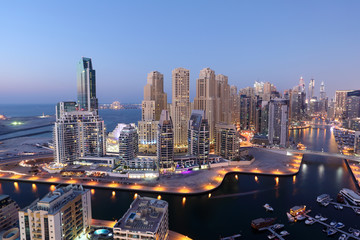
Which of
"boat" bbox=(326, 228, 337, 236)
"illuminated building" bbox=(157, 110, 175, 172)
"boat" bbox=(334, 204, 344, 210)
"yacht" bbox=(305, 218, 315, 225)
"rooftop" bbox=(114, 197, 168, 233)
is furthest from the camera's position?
"illuminated building" bbox=(157, 110, 175, 172)

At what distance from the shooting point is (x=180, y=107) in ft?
264

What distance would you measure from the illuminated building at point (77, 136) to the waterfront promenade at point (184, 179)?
298 inches

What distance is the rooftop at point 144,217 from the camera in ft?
77.0

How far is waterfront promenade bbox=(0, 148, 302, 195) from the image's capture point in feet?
149

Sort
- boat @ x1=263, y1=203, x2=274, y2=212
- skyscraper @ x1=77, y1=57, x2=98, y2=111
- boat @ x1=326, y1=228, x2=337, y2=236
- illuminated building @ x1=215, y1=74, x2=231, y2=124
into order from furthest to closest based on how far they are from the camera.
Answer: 1. skyscraper @ x1=77, y1=57, x2=98, y2=111
2. illuminated building @ x1=215, y1=74, x2=231, y2=124
3. boat @ x1=263, y1=203, x2=274, y2=212
4. boat @ x1=326, y1=228, x2=337, y2=236

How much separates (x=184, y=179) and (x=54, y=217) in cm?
3038

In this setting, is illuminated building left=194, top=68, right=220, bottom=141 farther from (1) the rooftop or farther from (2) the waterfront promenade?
(1) the rooftop

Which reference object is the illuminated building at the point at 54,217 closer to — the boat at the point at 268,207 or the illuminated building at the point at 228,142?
the boat at the point at 268,207

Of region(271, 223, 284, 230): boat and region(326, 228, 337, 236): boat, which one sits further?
region(271, 223, 284, 230): boat

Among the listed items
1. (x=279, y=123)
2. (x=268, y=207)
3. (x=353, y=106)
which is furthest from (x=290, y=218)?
(x=353, y=106)

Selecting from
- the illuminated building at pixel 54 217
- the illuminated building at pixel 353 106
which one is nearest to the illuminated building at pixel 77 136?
the illuminated building at pixel 54 217

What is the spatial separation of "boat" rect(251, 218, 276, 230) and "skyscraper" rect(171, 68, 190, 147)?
4922 centimetres

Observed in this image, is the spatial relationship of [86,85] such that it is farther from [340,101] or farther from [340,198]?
[340,101]

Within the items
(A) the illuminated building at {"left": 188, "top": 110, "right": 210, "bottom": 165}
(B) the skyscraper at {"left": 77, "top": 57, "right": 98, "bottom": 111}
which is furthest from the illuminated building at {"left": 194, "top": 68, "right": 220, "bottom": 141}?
(B) the skyscraper at {"left": 77, "top": 57, "right": 98, "bottom": 111}
